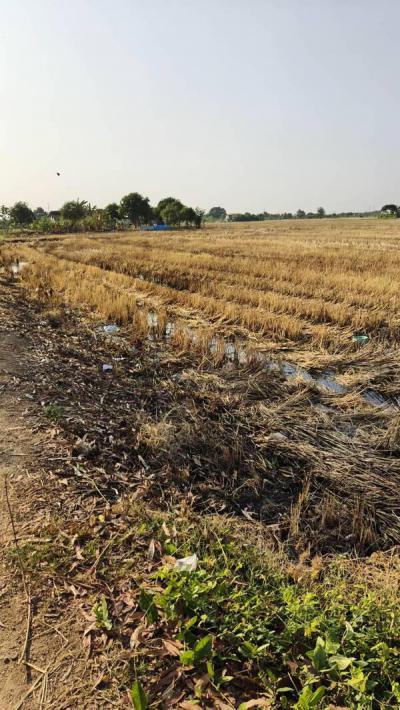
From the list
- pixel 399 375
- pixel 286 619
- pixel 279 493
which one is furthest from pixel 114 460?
pixel 399 375

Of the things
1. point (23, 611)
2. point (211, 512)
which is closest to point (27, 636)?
point (23, 611)

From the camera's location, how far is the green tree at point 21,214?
238ft

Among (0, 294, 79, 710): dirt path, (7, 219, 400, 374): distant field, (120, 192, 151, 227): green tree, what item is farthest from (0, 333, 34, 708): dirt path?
(120, 192, 151, 227): green tree

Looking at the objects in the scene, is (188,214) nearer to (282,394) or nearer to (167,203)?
(167,203)

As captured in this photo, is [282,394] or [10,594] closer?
[10,594]

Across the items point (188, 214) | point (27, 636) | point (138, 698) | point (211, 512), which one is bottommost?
point (211, 512)

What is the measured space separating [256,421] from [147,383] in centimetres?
182

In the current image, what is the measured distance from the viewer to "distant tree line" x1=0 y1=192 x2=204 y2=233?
7200cm

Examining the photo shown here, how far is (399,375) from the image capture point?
20.6 feet

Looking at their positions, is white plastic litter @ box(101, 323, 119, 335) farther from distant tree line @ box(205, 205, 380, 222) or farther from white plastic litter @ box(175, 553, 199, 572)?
distant tree line @ box(205, 205, 380, 222)

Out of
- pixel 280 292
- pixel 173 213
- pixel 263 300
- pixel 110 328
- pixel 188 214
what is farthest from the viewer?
pixel 173 213

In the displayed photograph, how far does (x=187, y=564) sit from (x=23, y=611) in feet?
3.00

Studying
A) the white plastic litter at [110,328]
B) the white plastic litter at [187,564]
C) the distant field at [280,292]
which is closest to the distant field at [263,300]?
the distant field at [280,292]

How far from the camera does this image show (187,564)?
2.26m
